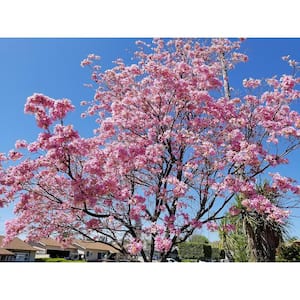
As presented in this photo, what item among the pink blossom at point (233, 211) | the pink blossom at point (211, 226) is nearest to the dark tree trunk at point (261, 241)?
the pink blossom at point (233, 211)

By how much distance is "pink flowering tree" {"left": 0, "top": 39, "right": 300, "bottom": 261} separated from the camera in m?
2.85

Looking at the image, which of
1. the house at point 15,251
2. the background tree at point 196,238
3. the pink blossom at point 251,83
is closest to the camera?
the background tree at point 196,238

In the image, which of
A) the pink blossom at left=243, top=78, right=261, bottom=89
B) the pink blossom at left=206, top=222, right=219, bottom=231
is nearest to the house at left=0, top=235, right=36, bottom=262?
the pink blossom at left=206, top=222, right=219, bottom=231

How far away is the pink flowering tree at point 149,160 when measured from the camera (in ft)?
9.34

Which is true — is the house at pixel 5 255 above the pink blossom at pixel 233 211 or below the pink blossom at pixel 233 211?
below

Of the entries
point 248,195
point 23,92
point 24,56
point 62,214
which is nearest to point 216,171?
point 248,195

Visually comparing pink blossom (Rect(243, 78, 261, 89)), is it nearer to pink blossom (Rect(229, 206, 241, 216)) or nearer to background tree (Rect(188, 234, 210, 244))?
pink blossom (Rect(229, 206, 241, 216))

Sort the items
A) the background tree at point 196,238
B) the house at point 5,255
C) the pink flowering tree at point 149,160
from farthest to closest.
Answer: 1. the house at point 5,255
2. the background tree at point 196,238
3. the pink flowering tree at point 149,160

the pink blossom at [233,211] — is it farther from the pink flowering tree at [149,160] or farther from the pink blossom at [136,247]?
the pink blossom at [136,247]

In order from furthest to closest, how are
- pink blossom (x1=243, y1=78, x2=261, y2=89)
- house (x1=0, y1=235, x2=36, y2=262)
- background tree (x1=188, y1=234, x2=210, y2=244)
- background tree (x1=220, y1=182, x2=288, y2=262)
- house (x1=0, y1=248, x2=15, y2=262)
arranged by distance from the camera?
house (x1=0, y1=248, x2=15, y2=262) → house (x1=0, y1=235, x2=36, y2=262) → background tree (x1=220, y1=182, x2=288, y2=262) → pink blossom (x1=243, y1=78, x2=261, y2=89) → background tree (x1=188, y1=234, x2=210, y2=244)

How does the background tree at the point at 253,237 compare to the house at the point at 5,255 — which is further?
the house at the point at 5,255

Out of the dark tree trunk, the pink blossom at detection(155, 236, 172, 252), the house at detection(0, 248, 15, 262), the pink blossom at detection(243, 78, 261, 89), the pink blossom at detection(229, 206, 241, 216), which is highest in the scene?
the pink blossom at detection(243, 78, 261, 89)

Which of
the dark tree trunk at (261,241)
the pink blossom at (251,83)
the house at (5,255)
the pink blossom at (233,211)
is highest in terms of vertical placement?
the pink blossom at (251,83)

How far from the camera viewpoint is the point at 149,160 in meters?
3.15
